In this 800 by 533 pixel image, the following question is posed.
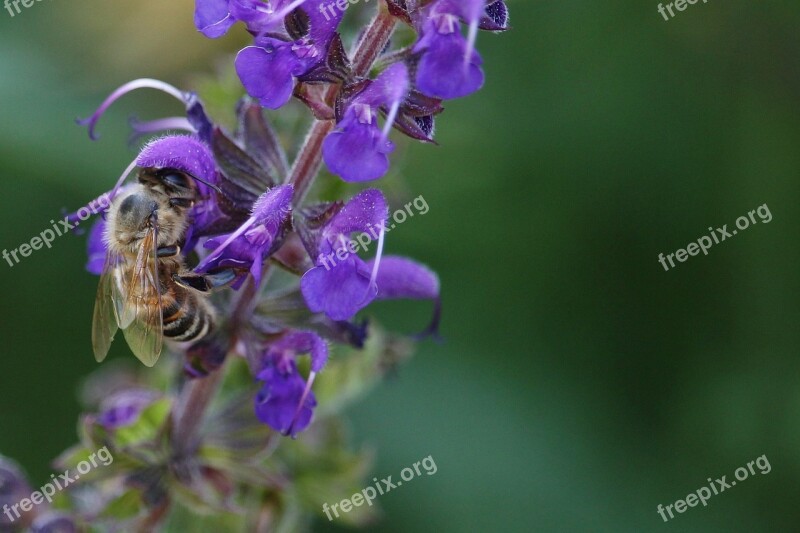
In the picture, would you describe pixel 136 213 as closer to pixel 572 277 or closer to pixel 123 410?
pixel 123 410

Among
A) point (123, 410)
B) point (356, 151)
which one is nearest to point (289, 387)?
point (356, 151)

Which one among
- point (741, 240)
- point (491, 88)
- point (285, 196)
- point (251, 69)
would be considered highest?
point (251, 69)

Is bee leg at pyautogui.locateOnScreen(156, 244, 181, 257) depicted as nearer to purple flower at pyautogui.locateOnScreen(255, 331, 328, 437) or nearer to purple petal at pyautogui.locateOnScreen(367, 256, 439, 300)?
purple flower at pyautogui.locateOnScreen(255, 331, 328, 437)

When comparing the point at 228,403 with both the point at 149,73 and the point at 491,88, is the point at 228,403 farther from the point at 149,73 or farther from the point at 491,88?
the point at 149,73

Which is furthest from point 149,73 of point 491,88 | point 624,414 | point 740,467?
point 740,467

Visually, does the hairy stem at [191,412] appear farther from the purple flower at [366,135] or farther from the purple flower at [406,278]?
the purple flower at [366,135]

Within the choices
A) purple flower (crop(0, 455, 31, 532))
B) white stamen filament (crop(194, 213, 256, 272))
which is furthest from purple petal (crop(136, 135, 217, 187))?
purple flower (crop(0, 455, 31, 532))
